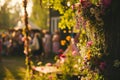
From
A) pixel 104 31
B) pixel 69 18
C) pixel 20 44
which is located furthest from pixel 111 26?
pixel 20 44

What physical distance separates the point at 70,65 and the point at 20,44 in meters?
15.2

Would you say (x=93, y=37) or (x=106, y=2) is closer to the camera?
(x=106, y=2)

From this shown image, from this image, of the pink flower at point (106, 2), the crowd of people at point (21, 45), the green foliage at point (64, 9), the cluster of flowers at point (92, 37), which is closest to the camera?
the pink flower at point (106, 2)

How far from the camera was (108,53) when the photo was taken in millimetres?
8078

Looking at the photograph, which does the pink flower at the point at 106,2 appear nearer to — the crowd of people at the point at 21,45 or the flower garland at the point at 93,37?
the flower garland at the point at 93,37

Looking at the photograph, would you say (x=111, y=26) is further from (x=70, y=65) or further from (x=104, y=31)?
(x=70, y=65)

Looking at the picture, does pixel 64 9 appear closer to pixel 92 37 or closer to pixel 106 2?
pixel 92 37

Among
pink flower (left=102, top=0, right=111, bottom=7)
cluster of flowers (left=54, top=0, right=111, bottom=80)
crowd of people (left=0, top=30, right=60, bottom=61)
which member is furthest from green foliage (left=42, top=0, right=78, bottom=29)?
crowd of people (left=0, top=30, right=60, bottom=61)

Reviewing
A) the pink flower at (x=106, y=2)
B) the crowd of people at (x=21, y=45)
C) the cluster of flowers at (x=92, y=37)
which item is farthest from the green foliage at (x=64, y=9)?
the crowd of people at (x=21, y=45)

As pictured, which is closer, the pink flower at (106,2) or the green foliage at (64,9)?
the pink flower at (106,2)

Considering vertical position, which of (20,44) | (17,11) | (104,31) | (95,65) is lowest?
(17,11)

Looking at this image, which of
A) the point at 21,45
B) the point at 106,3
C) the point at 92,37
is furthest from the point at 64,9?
the point at 21,45

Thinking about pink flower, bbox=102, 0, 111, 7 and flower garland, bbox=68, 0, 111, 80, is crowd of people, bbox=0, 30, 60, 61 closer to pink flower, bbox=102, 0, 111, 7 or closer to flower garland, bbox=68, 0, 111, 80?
flower garland, bbox=68, 0, 111, 80

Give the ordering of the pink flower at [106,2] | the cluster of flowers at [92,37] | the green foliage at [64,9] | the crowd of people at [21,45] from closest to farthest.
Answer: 1. the pink flower at [106,2]
2. the cluster of flowers at [92,37]
3. the green foliage at [64,9]
4. the crowd of people at [21,45]
